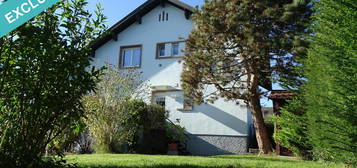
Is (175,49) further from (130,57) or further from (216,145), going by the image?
(216,145)

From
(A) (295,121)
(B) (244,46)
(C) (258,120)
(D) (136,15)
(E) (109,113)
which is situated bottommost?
(A) (295,121)

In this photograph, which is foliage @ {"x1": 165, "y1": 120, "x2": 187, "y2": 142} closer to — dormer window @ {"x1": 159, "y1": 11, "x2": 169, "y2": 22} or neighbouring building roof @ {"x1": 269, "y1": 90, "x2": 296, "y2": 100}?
neighbouring building roof @ {"x1": 269, "y1": 90, "x2": 296, "y2": 100}

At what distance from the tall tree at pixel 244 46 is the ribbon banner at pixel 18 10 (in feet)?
26.2

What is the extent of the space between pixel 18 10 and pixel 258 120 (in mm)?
9937

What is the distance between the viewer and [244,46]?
37.8ft

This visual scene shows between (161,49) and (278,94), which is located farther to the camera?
(161,49)

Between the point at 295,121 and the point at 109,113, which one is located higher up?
the point at 109,113

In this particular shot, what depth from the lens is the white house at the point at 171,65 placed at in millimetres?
14344

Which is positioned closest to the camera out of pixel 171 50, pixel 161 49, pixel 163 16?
pixel 171 50

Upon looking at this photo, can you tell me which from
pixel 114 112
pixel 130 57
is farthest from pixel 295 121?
pixel 130 57

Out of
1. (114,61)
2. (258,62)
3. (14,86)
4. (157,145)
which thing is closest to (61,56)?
(14,86)

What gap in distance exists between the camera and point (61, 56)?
12.8ft

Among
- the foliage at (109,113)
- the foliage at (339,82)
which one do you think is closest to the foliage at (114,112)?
the foliage at (109,113)

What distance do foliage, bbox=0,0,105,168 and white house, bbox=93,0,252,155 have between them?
361 inches
